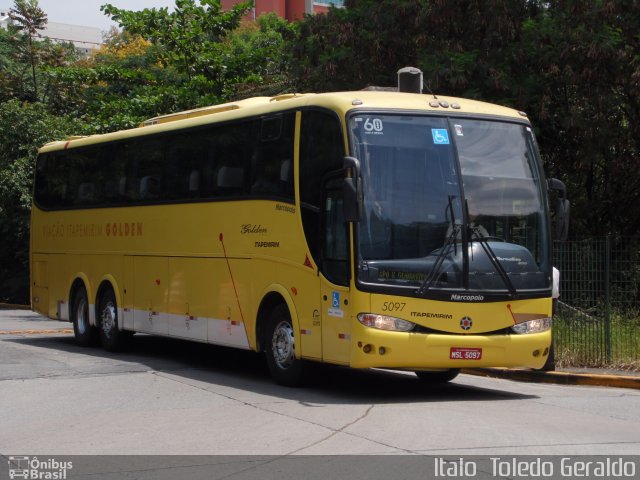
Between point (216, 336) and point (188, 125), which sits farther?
point (188, 125)

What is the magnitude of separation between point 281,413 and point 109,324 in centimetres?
835

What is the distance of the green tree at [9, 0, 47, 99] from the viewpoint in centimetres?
4175

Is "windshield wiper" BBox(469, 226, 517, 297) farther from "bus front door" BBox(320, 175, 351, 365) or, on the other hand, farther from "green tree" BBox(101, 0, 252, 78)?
Result: "green tree" BBox(101, 0, 252, 78)

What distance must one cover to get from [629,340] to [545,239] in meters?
3.83

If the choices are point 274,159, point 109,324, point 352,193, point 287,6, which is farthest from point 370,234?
point 287,6

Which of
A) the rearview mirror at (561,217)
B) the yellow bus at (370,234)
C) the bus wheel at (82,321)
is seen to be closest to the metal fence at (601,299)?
the rearview mirror at (561,217)

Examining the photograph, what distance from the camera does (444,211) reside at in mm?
12242

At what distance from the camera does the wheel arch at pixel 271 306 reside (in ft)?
43.5

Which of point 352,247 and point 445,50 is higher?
point 445,50

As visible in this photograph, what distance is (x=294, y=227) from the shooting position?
43.5ft

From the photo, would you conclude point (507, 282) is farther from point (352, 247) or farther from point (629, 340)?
point (629, 340)

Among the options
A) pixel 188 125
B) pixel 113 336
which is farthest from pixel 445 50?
pixel 113 336

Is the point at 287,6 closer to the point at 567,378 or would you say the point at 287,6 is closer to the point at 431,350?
the point at 567,378

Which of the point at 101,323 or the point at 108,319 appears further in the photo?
the point at 101,323
